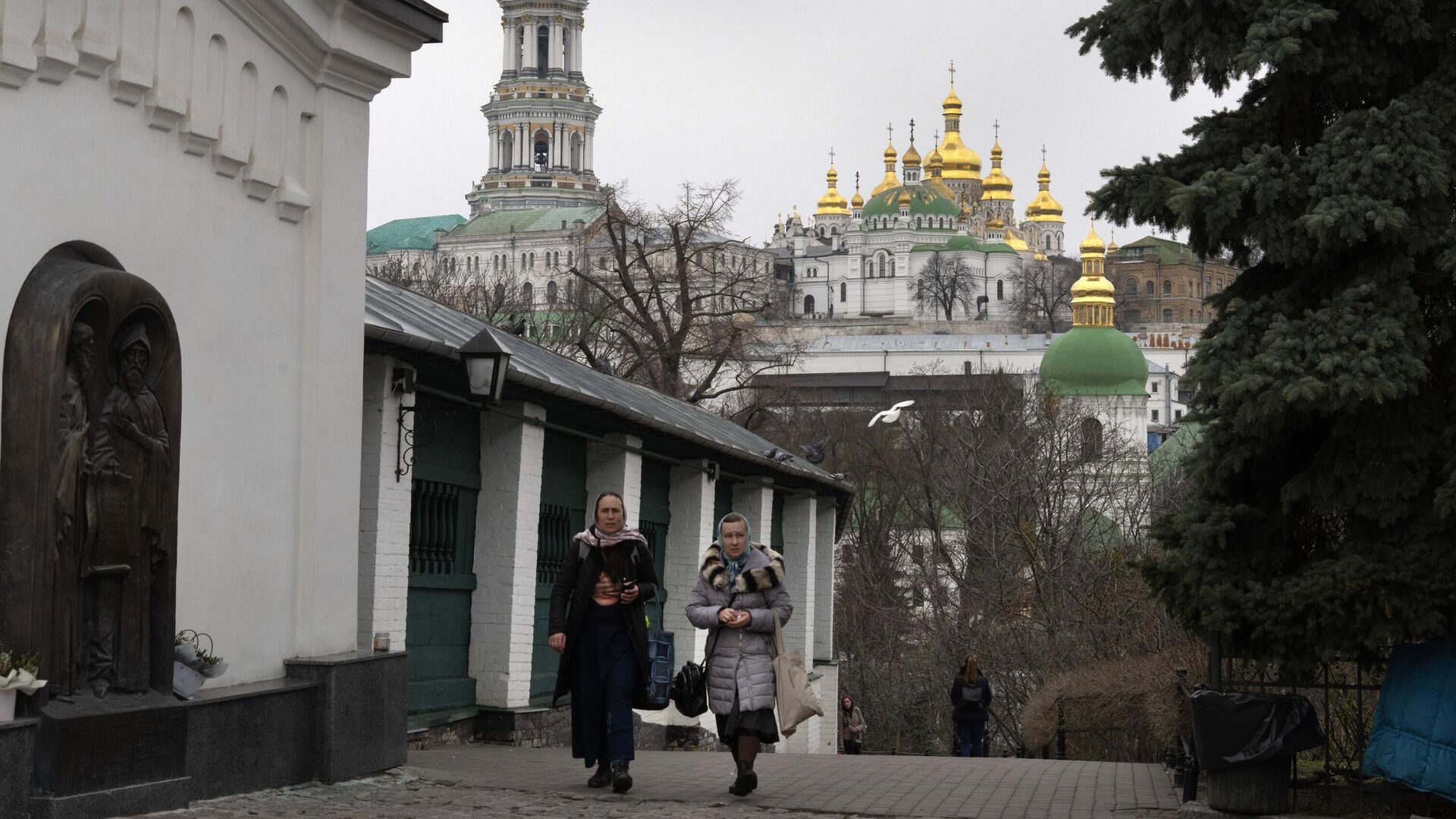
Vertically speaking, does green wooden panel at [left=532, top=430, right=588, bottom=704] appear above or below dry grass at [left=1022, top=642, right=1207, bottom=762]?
above

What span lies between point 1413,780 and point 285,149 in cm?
603

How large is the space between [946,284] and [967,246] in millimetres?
3787

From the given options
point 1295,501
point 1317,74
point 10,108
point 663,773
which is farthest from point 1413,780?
point 10,108

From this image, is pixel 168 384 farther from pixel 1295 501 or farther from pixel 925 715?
pixel 925 715

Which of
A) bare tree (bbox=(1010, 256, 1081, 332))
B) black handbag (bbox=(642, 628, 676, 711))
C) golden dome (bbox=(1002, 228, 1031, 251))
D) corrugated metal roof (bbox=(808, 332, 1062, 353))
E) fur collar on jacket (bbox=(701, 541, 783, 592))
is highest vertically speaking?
golden dome (bbox=(1002, 228, 1031, 251))

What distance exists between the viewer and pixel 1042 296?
172500 millimetres

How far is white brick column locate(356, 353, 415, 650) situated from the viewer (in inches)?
461

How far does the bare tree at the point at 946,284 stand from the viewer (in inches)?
7018

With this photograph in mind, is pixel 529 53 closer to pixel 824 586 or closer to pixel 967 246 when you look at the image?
pixel 967 246

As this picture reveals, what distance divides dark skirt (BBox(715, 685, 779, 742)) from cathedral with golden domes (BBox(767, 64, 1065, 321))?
167 meters

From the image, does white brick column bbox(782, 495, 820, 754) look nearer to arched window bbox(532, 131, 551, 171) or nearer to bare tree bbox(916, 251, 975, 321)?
arched window bbox(532, 131, 551, 171)

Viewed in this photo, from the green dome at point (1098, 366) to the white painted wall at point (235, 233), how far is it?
3610 inches

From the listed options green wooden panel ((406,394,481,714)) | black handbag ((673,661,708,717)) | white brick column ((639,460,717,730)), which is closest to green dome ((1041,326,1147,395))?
white brick column ((639,460,717,730))

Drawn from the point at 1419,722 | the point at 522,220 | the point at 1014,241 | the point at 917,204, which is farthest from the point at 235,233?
the point at 1014,241
